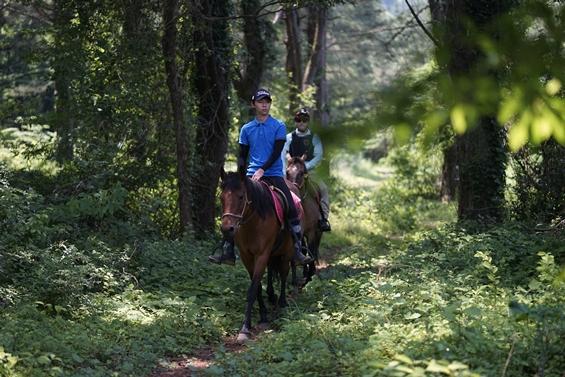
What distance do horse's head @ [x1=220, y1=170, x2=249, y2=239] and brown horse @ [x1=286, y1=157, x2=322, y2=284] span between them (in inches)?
112

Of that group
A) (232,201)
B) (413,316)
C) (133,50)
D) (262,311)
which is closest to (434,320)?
(413,316)

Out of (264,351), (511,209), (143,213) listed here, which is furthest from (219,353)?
(511,209)

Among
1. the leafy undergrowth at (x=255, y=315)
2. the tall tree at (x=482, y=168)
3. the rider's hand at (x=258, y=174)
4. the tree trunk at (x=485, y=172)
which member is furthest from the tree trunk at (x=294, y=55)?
the rider's hand at (x=258, y=174)

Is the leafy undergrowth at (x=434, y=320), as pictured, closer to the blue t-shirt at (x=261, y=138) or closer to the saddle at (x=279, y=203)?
the saddle at (x=279, y=203)

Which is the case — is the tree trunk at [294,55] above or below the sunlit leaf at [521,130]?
above

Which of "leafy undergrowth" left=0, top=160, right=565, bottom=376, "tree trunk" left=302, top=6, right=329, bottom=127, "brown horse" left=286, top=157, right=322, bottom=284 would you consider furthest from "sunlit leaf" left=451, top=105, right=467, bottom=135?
"tree trunk" left=302, top=6, right=329, bottom=127

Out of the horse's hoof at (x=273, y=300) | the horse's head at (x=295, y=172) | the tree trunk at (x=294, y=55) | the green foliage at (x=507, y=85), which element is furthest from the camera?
the tree trunk at (x=294, y=55)

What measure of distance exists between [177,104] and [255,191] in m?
5.91

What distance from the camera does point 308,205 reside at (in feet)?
42.0

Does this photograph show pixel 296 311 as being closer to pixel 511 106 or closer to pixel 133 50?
pixel 133 50

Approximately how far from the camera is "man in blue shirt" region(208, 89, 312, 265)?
9.84 meters

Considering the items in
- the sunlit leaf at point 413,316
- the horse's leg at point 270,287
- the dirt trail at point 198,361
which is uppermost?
the sunlit leaf at point 413,316

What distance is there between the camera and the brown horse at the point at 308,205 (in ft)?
39.9

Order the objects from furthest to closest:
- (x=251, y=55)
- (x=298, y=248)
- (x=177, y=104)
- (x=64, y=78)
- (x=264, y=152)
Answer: (x=251, y=55) < (x=177, y=104) < (x=64, y=78) < (x=298, y=248) < (x=264, y=152)
